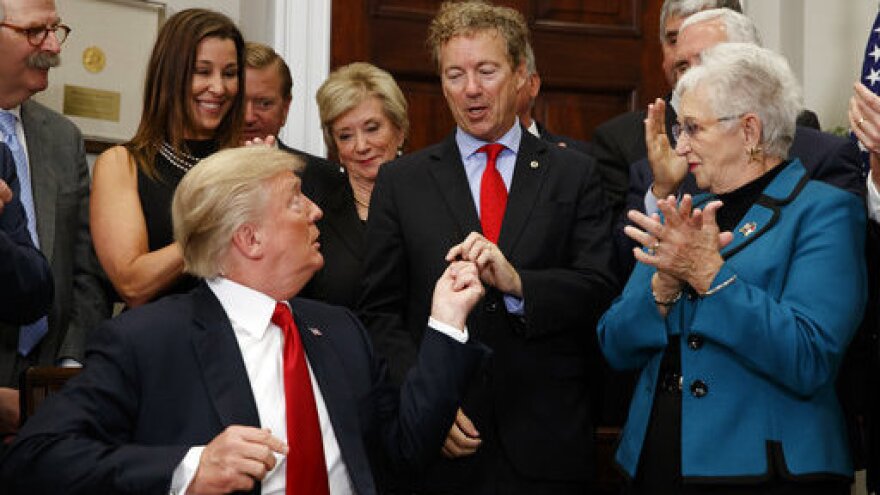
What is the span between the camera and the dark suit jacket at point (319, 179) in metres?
3.94

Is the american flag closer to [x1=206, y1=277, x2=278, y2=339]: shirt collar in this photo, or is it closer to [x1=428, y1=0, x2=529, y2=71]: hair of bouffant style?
[x1=428, y1=0, x2=529, y2=71]: hair of bouffant style

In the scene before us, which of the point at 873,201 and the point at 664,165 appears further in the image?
the point at 664,165

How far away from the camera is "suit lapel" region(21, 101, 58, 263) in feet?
12.3

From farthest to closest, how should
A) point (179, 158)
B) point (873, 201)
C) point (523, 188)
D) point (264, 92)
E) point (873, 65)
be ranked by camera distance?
1. point (264, 92)
2. point (873, 65)
3. point (179, 158)
4. point (523, 188)
5. point (873, 201)

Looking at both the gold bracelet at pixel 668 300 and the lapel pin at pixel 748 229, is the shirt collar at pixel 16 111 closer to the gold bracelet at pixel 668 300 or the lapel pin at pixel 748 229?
the gold bracelet at pixel 668 300

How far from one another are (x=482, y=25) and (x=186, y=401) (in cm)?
143

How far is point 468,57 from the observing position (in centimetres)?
352

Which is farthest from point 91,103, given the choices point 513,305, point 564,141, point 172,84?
point 513,305

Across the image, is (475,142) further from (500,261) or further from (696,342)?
(696,342)

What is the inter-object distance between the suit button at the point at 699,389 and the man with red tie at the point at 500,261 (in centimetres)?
42

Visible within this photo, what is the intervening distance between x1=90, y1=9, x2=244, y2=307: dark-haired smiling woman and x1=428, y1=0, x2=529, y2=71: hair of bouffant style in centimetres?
65

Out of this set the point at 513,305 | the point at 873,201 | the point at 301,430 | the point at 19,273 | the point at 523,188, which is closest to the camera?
the point at 301,430

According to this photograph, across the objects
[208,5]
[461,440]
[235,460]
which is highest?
[208,5]

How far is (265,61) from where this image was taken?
4.35 m
